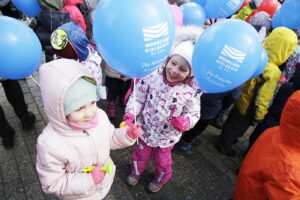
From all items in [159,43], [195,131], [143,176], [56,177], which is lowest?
[143,176]

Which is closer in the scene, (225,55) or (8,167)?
(225,55)

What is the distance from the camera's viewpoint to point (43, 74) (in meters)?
1.33

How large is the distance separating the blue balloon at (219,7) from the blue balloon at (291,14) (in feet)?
2.40

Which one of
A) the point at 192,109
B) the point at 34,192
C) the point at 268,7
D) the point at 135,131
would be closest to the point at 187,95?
the point at 192,109

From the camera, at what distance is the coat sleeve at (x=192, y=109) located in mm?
2129

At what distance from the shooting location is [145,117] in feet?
7.45

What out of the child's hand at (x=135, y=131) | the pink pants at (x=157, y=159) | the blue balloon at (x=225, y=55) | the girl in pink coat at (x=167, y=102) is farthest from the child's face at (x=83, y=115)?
the pink pants at (x=157, y=159)

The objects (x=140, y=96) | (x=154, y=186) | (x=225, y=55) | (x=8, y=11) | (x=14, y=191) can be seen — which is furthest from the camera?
(x=8, y=11)

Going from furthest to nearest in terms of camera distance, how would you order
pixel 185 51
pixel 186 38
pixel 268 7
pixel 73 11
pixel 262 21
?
pixel 268 7
pixel 262 21
pixel 73 11
pixel 186 38
pixel 185 51

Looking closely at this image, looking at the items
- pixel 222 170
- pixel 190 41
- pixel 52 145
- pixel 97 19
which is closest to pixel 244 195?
pixel 222 170

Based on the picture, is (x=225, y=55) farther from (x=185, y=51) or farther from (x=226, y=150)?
(x=226, y=150)

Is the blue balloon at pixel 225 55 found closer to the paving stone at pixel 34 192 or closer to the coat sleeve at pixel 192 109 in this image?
the coat sleeve at pixel 192 109

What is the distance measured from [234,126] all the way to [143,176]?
1472 mm

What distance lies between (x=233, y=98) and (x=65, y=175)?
6.98 feet
